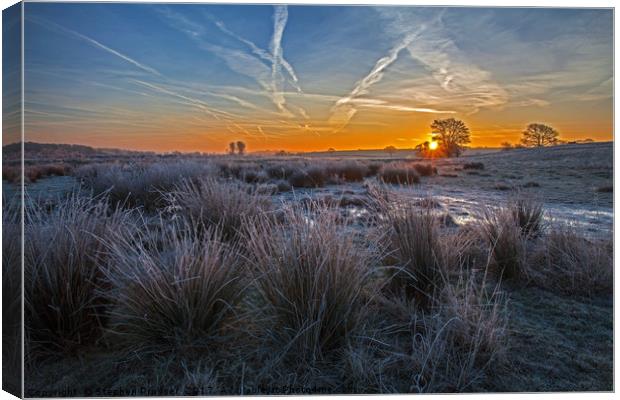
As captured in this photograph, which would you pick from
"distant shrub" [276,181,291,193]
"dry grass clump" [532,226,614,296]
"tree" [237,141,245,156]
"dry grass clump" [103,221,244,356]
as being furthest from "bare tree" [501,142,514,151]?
"distant shrub" [276,181,291,193]

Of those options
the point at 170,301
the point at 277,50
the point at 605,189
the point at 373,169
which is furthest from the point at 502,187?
the point at 170,301

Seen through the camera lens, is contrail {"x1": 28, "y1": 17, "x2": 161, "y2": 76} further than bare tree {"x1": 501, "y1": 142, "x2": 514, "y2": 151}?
No

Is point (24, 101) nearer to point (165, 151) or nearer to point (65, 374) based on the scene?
point (165, 151)

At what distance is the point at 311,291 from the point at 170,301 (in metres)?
0.63

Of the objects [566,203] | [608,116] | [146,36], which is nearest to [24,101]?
[146,36]

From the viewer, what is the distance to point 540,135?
113 inches

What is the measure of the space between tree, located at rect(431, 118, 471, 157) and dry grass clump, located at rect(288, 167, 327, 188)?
3.88ft

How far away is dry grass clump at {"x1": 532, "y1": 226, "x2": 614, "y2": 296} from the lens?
2705 millimetres

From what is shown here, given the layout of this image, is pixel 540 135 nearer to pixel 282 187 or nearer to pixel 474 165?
pixel 474 165

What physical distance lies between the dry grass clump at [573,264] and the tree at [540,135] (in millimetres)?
603

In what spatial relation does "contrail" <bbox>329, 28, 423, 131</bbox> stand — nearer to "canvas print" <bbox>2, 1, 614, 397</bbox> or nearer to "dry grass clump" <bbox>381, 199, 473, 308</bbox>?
"canvas print" <bbox>2, 1, 614, 397</bbox>

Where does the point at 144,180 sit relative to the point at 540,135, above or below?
below

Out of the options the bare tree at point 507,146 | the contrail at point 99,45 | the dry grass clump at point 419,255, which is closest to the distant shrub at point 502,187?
the bare tree at point 507,146

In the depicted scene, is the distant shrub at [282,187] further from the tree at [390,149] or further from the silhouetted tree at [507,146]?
the silhouetted tree at [507,146]
